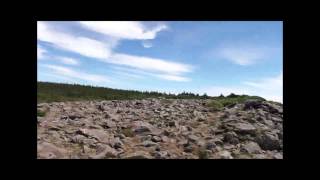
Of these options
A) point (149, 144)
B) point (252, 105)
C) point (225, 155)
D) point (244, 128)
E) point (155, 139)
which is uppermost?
point (252, 105)

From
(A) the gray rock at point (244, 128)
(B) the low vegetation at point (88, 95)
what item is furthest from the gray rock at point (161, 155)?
(B) the low vegetation at point (88, 95)

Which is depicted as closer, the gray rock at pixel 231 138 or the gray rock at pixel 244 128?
the gray rock at pixel 231 138

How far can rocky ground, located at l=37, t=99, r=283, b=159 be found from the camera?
39.7ft

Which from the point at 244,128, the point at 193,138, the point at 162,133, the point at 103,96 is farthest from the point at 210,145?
the point at 103,96

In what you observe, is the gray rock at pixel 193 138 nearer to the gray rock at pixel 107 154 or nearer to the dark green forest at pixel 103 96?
the gray rock at pixel 107 154

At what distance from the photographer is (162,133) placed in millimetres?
14055

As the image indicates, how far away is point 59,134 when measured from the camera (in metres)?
13.4

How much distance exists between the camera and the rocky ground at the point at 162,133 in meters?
12.1

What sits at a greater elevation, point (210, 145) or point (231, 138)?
point (231, 138)

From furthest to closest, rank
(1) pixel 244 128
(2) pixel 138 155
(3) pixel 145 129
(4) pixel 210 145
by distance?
(3) pixel 145 129 < (1) pixel 244 128 < (4) pixel 210 145 < (2) pixel 138 155

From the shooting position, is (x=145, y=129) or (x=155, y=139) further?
(x=145, y=129)

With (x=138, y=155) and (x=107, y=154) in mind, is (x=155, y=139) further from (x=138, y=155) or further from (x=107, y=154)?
(x=107, y=154)
